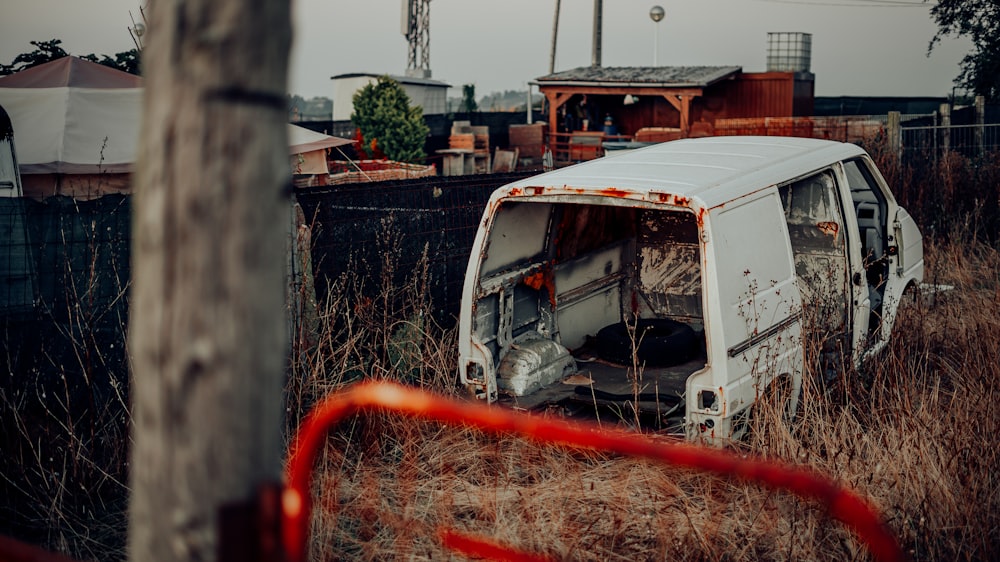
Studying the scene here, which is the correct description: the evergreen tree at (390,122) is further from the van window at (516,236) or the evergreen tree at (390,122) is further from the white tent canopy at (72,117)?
the van window at (516,236)

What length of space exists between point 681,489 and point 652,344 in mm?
1793

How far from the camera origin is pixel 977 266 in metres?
10.1

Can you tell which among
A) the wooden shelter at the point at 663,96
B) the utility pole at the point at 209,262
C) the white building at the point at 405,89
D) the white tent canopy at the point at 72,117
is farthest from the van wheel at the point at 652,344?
the white building at the point at 405,89

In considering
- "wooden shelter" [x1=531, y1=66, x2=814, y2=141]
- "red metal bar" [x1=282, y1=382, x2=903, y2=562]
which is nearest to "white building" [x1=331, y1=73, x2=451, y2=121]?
"wooden shelter" [x1=531, y1=66, x2=814, y2=141]

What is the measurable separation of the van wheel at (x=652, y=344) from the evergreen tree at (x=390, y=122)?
666 inches

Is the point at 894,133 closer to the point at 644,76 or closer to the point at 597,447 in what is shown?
the point at 597,447

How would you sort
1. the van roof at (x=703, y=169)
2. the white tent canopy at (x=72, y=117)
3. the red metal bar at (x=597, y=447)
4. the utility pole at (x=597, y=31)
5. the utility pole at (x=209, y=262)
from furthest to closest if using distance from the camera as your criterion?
→ 1. the utility pole at (x=597, y=31)
2. the white tent canopy at (x=72, y=117)
3. the van roof at (x=703, y=169)
4. the red metal bar at (x=597, y=447)
5. the utility pole at (x=209, y=262)

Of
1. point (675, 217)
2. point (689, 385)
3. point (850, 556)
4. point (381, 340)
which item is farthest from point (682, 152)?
point (850, 556)

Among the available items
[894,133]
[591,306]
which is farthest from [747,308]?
[894,133]

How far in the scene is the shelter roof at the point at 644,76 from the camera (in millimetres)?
25562

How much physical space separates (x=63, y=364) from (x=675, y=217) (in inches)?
178

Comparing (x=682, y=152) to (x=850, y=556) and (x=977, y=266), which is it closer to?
(x=850, y=556)

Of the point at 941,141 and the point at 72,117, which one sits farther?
the point at 941,141

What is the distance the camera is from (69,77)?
10781mm
